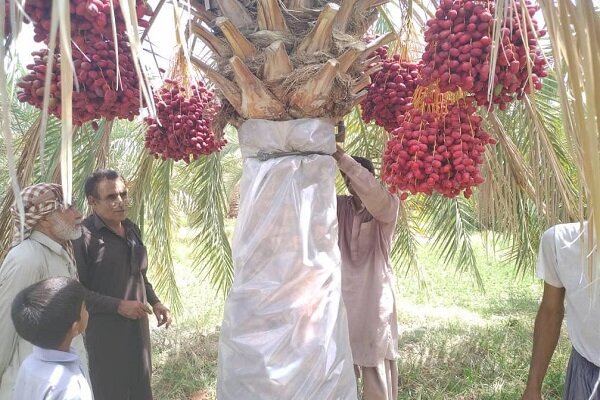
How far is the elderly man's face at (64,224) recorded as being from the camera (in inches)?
81.4

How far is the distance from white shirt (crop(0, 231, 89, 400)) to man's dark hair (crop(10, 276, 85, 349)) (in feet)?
1.12

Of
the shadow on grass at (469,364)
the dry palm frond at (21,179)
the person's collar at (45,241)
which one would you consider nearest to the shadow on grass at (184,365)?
the shadow on grass at (469,364)

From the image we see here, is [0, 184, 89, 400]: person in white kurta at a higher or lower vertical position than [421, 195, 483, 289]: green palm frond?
higher

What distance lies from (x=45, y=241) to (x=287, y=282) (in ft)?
3.36

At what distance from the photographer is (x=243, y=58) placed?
1627 mm

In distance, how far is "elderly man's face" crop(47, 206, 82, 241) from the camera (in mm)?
2068

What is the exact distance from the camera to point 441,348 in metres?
4.45

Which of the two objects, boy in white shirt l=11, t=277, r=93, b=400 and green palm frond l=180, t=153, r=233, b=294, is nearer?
boy in white shirt l=11, t=277, r=93, b=400

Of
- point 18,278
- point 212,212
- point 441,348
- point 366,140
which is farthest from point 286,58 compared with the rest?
point 441,348

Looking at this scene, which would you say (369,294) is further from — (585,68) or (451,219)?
(451,219)

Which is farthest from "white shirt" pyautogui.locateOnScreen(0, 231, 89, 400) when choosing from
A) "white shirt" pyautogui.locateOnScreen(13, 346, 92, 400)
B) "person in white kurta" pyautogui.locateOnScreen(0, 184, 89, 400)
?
"white shirt" pyautogui.locateOnScreen(13, 346, 92, 400)

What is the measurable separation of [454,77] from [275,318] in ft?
2.62

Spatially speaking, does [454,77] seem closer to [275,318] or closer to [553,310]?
[275,318]

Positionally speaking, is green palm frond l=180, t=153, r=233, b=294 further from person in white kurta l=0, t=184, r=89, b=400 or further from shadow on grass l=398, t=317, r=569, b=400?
person in white kurta l=0, t=184, r=89, b=400
